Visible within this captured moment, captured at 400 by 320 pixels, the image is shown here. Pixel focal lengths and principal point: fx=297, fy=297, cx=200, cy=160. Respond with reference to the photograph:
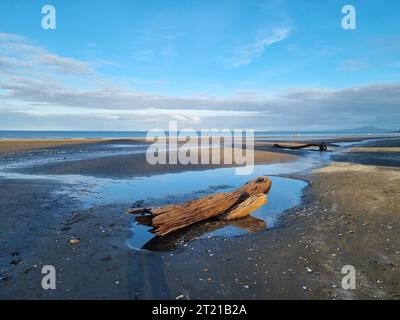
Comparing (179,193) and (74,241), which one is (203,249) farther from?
(179,193)

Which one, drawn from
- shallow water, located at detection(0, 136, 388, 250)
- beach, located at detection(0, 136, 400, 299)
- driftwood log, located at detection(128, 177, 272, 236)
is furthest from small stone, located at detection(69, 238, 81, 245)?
driftwood log, located at detection(128, 177, 272, 236)

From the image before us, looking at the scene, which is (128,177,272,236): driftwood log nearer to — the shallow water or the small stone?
the shallow water

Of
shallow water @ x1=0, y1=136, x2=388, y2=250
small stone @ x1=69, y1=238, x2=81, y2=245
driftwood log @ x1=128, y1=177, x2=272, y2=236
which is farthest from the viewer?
driftwood log @ x1=128, y1=177, x2=272, y2=236

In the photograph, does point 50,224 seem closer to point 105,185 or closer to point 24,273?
point 24,273

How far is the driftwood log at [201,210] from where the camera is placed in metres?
9.20

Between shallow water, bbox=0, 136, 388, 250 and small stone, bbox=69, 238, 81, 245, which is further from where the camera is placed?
shallow water, bbox=0, 136, 388, 250

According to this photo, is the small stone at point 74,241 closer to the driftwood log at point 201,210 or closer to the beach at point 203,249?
the beach at point 203,249

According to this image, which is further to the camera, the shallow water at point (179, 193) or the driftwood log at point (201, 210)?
the driftwood log at point (201, 210)

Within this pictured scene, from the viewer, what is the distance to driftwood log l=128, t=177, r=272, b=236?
920 cm

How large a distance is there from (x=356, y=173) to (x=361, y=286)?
14.6 metres

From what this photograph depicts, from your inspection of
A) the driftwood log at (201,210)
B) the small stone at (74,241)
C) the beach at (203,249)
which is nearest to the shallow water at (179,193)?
the beach at (203,249)

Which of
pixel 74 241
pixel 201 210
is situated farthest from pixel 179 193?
pixel 74 241

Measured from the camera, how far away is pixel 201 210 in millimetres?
9969
